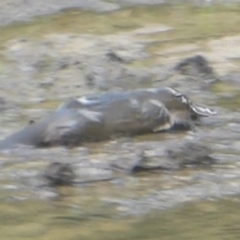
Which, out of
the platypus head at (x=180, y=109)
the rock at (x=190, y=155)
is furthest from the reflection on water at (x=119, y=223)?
the platypus head at (x=180, y=109)

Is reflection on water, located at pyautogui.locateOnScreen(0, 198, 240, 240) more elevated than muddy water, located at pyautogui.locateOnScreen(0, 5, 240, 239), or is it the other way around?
reflection on water, located at pyautogui.locateOnScreen(0, 198, 240, 240)

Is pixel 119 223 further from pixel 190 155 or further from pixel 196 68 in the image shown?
pixel 196 68

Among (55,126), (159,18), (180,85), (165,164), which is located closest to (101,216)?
(165,164)

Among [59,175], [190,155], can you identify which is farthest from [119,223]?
[190,155]

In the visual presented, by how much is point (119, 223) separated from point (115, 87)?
10.9 feet

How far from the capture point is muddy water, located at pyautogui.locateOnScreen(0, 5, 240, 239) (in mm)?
4469

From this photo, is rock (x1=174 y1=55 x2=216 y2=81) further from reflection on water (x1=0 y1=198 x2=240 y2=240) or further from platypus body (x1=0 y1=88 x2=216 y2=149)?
reflection on water (x1=0 y1=198 x2=240 y2=240)

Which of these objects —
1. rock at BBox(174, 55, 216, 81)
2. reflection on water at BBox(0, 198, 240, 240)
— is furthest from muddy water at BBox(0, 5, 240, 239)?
rock at BBox(174, 55, 216, 81)

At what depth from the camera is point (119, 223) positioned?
4.45 meters

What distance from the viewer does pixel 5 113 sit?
6.82 metres

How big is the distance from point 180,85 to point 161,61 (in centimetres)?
94

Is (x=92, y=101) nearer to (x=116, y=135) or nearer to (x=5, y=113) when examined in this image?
(x=116, y=135)

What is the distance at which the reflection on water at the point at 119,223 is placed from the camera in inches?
169

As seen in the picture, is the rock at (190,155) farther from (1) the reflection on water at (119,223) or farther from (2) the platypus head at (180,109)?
(2) the platypus head at (180,109)
